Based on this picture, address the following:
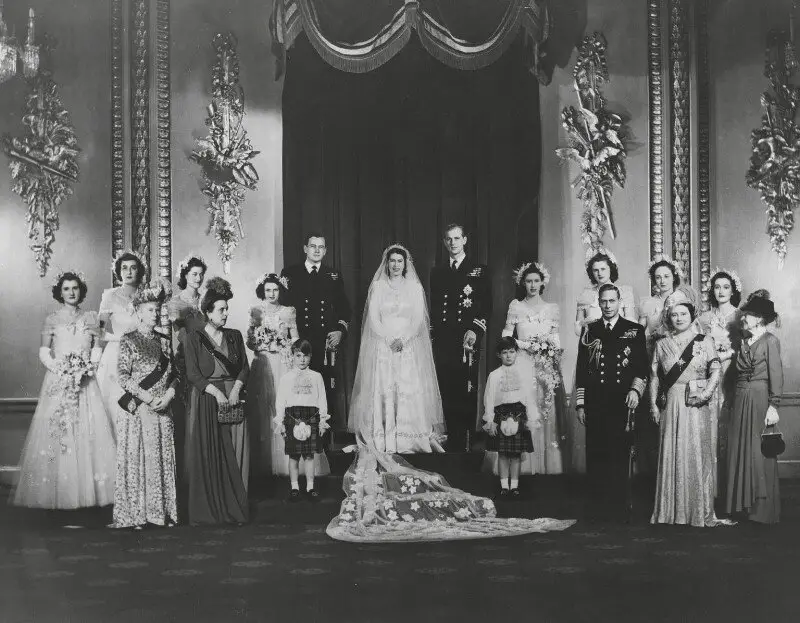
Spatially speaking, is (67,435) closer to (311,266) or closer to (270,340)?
(270,340)

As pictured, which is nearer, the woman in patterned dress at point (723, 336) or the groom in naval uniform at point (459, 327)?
the woman in patterned dress at point (723, 336)

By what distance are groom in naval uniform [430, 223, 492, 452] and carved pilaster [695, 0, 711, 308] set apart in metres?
1.96

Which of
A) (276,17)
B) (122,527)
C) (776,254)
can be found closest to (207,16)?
(276,17)

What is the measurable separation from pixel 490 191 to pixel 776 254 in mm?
2314

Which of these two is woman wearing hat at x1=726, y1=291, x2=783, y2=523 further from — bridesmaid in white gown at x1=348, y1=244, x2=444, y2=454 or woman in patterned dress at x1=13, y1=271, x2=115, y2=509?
woman in patterned dress at x1=13, y1=271, x2=115, y2=509

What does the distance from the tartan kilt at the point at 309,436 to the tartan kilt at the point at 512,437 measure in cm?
108

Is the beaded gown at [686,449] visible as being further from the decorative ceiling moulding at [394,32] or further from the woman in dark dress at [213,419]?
the decorative ceiling moulding at [394,32]

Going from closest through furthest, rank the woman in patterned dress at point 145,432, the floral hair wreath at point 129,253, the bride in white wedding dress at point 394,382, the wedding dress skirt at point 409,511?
1. the wedding dress skirt at point 409,511
2. the woman in patterned dress at point 145,432
3. the bride in white wedding dress at point 394,382
4. the floral hair wreath at point 129,253

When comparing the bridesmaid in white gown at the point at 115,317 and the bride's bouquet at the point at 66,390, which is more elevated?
the bridesmaid in white gown at the point at 115,317

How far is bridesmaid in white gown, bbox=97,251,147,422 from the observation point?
21.5 ft

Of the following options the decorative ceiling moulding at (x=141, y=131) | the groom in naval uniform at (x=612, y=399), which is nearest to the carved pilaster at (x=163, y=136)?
the decorative ceiling moulding at (x=141, y=131)

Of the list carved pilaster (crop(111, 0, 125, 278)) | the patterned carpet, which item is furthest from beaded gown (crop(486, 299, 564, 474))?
carved pilaster (crop(111, 0, 125, 278))

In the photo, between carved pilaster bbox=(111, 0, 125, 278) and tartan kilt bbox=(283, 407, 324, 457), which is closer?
tartan kilt bbox=(283, 407, 324, 457)

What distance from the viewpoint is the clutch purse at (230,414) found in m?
5.65
